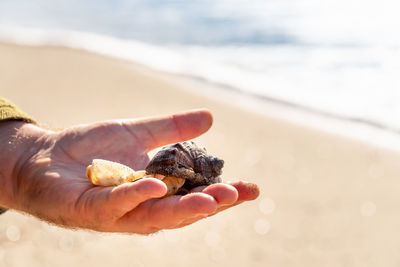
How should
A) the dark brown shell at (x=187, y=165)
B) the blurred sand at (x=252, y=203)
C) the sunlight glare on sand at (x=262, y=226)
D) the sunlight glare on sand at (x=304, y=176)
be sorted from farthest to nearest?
the sunlight glare on sand at (x=304, y=176) < the sunlight glare on sand at (x=262, y=226) < the blurred sand at (x=252, y=203) < the dark brown shell at (x=187, y=165)

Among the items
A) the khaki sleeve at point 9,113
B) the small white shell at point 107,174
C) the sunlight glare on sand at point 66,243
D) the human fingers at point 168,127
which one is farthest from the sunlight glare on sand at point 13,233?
the small white shell at point 107,174

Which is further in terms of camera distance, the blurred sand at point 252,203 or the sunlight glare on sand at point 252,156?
the sunlight glare on sand at point 252,156

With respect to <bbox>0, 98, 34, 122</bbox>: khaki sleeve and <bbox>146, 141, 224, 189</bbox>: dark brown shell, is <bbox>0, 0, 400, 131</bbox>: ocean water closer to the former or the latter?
<bbox>146, 141, 224, 189</bbox>: dark brown shell

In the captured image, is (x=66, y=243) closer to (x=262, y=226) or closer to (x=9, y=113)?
(x=262, y=226)

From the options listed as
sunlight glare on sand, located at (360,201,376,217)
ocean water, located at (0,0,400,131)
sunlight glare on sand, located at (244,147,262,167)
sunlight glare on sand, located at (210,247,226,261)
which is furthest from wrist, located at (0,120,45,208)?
ocean water, located at (0,0,400,131)

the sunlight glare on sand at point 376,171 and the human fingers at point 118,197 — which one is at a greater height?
the human fingers at point 118,197

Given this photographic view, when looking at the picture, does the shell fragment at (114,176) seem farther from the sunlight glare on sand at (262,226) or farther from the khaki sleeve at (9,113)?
the sunlight glare on sand at (262,226)
